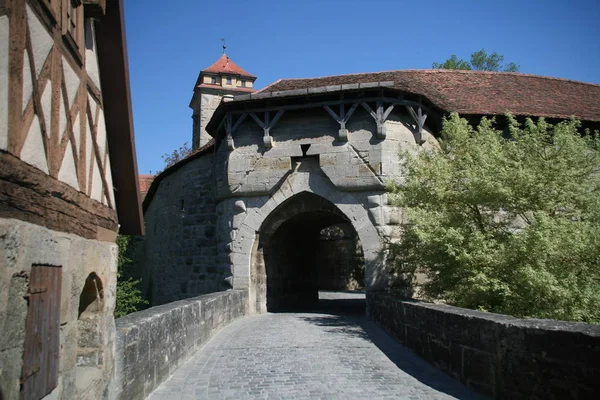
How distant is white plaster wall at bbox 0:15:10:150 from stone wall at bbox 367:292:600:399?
3.52 metres

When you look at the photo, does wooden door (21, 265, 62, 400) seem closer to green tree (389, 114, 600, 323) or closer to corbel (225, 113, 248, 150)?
green tree (389, 114, 600, 323)

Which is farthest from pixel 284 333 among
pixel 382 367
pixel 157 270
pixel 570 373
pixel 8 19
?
pixel 157 270

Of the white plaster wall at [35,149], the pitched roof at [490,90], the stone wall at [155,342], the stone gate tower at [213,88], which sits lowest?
the stone wall at [155,342]

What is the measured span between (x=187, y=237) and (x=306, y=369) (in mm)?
7817

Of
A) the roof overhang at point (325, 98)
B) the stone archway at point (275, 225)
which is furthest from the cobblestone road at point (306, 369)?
the roof overhang at point (325, 98)

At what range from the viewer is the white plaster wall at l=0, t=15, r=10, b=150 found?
2064 mm

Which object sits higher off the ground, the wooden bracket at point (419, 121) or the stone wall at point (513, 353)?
the wooden bracket at point (419, 121)

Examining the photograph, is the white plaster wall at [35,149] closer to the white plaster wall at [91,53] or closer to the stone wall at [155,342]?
the white plaster wall at [91,53]

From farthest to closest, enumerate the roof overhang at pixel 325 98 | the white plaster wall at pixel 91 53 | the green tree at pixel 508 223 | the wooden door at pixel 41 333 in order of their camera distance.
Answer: the roof overhang at pixel 325 98 < the green tree at pixel 508 223 < the white plaster wall at pixel 91 53 < the wooden door at pixel 41 333

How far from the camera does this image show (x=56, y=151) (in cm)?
278

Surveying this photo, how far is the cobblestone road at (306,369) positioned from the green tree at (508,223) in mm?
1472

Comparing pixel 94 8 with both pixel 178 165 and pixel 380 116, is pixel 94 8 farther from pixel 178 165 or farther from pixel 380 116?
pixel 178 165

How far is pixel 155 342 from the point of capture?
4500 millimetres

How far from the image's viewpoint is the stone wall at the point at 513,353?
3104 mm
